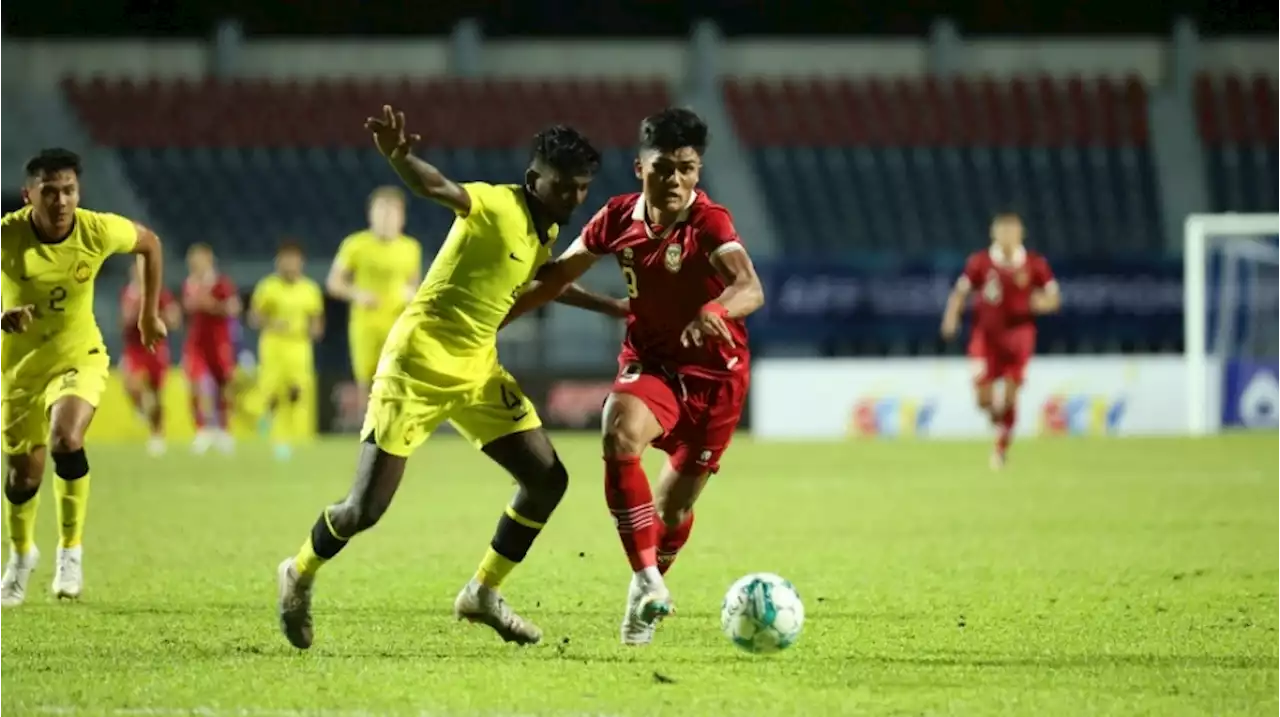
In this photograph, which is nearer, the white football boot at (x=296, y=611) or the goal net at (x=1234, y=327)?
the white football boot at (x=296, y=611)

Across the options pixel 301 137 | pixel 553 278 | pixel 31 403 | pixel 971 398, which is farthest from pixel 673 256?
pixel 301 137

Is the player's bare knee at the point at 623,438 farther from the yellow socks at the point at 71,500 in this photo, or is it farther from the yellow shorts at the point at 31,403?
the yellow socks at the point at 71,500

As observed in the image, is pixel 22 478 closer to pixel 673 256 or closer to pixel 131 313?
Result: pixel 673 256

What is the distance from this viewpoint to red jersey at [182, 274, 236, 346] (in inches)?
888

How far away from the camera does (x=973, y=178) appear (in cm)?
3259

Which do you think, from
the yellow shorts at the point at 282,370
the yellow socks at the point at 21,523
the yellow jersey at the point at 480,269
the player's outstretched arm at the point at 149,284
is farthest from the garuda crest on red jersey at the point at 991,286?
the yellow jersey at the point at 480,269

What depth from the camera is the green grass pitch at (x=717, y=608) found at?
6008 mm

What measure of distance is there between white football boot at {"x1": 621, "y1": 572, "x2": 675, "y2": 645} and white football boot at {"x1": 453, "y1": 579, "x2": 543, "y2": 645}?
0.38 metres

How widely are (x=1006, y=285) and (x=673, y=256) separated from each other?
39.5ft

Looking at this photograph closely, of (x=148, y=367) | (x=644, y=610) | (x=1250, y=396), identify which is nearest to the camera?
(x=644, y=610)

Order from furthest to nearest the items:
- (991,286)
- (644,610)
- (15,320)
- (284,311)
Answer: (284,311), (991,286), (15,320), (644,610)

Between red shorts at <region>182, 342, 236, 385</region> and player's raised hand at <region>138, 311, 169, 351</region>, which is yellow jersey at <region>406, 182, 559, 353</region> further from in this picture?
red shorts at <region>182, 342, 236, 385</region>

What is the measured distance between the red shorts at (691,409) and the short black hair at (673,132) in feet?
2.96

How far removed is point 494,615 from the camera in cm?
728
